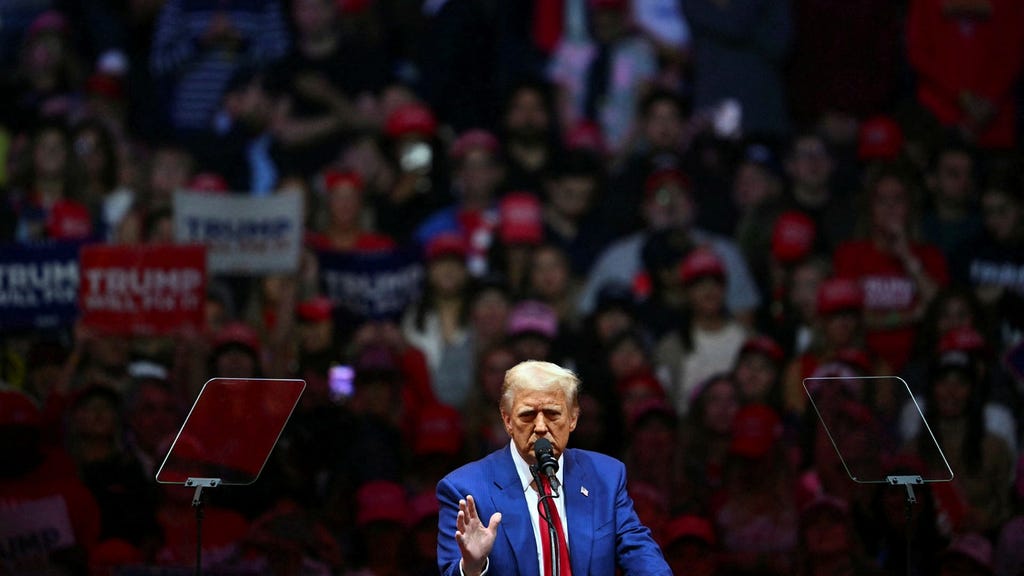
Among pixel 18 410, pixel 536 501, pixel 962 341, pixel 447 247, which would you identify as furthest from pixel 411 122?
pixel 536 501

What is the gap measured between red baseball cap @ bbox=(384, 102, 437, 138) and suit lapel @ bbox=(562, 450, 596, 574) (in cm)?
564

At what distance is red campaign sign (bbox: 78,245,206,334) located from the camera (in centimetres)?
838

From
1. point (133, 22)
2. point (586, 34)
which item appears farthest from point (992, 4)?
point (133, 22)

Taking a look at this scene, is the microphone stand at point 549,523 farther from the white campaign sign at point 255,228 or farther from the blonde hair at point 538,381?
the white campaign sign at point 255,228

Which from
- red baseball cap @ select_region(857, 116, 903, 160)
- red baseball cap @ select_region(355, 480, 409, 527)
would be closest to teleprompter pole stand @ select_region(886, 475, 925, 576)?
red baseball cap @ select_region(355, 480, 409, 527)

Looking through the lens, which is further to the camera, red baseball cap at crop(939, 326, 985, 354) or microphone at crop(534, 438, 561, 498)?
red baseball cap at crop(939, 326, 985, 354)

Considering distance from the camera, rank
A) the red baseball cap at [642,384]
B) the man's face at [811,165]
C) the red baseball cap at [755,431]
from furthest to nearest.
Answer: the man's face at [811,165] < the red baseball cap at [642,384] < the red baseball cap at [755,431]

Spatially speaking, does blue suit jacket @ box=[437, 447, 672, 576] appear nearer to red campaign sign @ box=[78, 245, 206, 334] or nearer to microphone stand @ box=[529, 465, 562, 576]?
microphone stand @ box=[529, 465, 562, 576]

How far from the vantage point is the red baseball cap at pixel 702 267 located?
29.4 ft

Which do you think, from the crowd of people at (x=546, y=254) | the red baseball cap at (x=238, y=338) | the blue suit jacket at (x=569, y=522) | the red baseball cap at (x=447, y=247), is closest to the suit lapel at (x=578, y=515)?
the blue suit jacket at (x=569, y=522)

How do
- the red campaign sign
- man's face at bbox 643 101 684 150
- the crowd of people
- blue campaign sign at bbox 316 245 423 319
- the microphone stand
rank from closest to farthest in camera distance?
the microphone stand → the crowd of people → the red campaign sign → blue campaign sign at bbox 316 245 423 319 → man's face at bbox 643 101 684 150

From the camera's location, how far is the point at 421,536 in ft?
23.9

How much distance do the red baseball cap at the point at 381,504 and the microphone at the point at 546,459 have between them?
10.2 ft

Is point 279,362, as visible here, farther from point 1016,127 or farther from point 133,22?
point 1016,127
